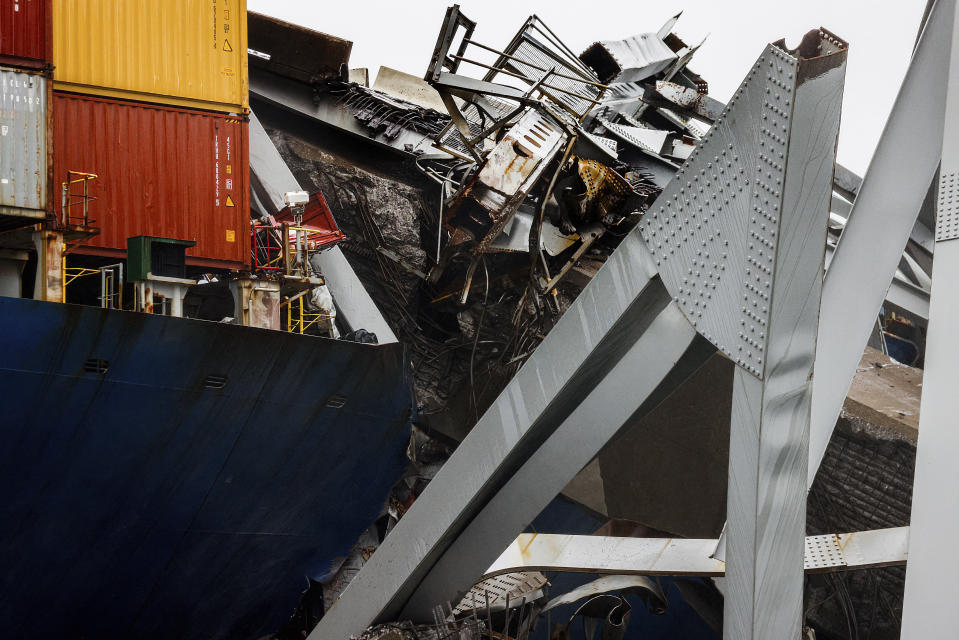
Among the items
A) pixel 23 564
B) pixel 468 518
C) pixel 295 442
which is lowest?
pixel 23 564

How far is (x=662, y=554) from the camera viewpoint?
9.04 m

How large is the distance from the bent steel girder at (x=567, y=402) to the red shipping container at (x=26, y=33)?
26.3 ft

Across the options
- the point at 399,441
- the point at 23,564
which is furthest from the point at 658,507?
the point at 23,564

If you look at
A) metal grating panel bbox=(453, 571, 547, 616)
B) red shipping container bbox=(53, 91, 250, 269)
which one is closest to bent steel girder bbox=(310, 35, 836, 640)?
metal grating panel bbox=(453, 571, 547, 616)

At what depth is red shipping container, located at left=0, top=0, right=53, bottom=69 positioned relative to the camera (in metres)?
10.8

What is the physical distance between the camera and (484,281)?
53.0ft

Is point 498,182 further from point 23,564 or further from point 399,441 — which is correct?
point 23,564

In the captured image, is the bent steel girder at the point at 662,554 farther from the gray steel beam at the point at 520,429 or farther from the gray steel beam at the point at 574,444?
the gray steel beam at the point at 520,429

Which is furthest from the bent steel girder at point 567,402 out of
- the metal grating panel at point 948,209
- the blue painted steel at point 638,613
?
the blue painted steel at point 638,613

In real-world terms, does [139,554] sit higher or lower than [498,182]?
lower

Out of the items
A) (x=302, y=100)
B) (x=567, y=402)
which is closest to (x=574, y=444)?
(x=567, y=402)

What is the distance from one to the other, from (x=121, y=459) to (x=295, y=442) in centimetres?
232

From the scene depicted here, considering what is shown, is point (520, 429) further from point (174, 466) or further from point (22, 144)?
point (22, 144)

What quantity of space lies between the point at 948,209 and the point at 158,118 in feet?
35.5
